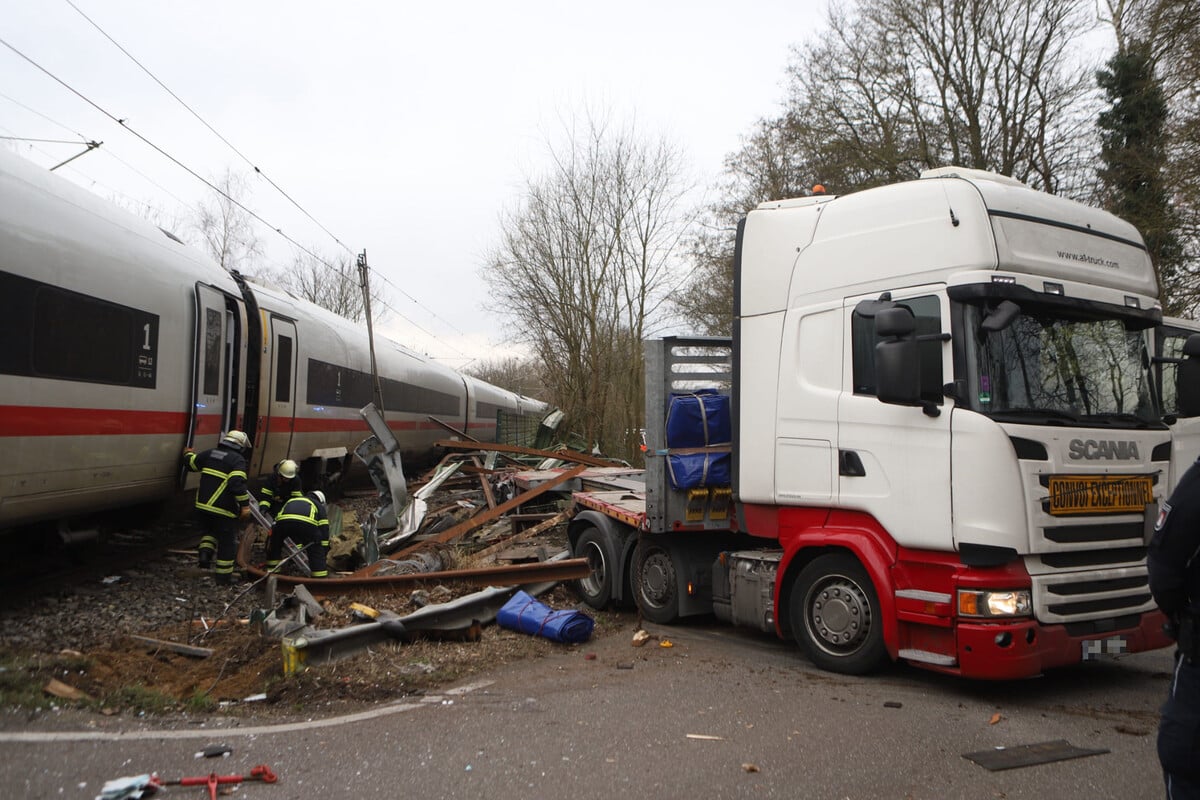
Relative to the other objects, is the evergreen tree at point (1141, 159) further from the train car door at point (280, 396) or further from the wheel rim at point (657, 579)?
the train car door at point (280, 396)

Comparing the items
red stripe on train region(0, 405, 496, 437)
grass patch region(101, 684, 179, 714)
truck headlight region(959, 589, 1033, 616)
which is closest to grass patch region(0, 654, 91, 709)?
grass patch region(101, 684, 179, 714)

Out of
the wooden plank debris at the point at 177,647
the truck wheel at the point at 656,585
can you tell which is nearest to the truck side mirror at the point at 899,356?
the truck wheel at the point at 656,585

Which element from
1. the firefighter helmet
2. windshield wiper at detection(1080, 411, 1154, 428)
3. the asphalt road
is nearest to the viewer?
the asphalt road

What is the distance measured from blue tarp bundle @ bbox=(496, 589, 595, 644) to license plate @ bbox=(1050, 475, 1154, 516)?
137 inches

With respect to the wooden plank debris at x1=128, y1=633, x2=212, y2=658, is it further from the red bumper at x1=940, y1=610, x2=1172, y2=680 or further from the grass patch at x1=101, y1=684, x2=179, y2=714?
the red bumper at x1=940, y1=610, x2=1172, y2=680

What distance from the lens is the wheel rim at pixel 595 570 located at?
783 centimetres

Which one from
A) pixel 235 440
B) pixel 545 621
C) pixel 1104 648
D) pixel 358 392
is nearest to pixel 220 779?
pixel 545 621

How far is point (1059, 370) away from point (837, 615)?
6.61 feet

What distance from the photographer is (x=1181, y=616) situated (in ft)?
9.20

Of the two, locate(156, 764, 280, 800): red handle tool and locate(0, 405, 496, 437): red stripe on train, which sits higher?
locate(0, 405, 496, 437): red stripe on train

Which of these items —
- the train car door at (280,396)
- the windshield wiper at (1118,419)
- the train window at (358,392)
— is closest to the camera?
the windshield wiper at (1118,419)

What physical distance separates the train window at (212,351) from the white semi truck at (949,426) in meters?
6.35

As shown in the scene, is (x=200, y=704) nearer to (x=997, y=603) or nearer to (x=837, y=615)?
(x=837, y=615)

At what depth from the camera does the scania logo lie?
488 cm
